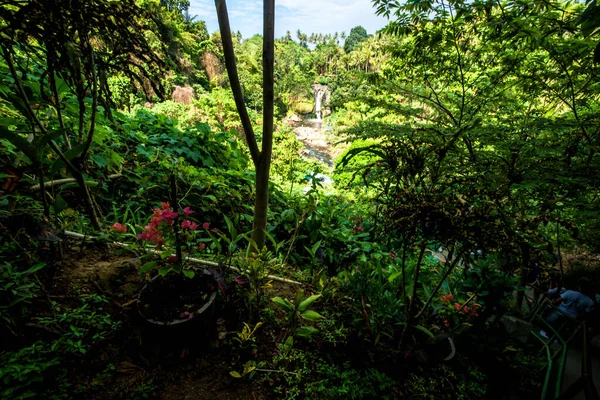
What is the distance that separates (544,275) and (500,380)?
2.50 ft

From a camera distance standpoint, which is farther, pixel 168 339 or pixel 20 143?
pixel 168 339

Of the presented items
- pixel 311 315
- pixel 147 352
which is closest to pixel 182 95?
pixel 147 352

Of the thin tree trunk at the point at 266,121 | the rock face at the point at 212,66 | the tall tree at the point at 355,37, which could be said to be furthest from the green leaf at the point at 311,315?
the tall tree at the point at 355,37

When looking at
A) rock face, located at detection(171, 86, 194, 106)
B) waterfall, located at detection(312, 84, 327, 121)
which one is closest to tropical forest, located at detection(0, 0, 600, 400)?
rock face, located at detection(171, 86, 194, 106)

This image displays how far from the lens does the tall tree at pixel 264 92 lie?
1526 millimetres

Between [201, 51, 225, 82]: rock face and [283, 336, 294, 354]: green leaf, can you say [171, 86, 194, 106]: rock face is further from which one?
[283, 336, 294, 354]: green leaf

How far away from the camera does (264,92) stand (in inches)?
65.4

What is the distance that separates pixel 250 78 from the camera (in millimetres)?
21719

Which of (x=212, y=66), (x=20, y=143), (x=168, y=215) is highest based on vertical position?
(x=212, y=66)

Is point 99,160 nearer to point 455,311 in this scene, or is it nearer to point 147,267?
point 147,267

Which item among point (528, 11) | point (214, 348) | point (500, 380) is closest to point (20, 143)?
point (214, 348)

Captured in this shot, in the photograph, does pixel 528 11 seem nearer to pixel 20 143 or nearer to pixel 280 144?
pixel 20 143

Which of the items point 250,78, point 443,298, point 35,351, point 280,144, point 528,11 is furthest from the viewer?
point 250,78

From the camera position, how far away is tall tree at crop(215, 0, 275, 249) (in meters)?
1.53
